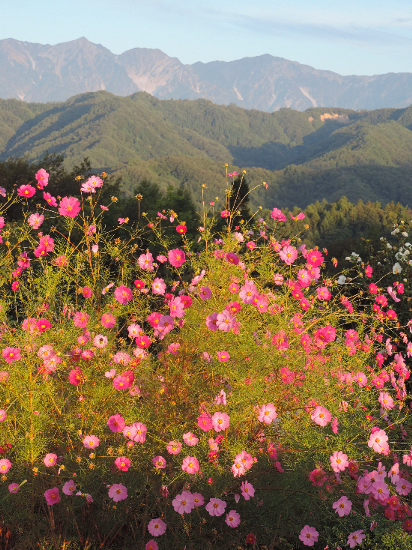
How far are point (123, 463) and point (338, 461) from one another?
43.0 inches

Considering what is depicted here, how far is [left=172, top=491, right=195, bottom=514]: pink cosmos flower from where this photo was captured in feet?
6.41

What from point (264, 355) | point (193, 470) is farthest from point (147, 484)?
point (264, 355)

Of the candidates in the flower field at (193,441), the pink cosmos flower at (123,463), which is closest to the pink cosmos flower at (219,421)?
the flower field at (193,441)

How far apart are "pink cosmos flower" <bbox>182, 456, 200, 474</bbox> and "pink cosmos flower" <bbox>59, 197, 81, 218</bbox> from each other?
5.14ft

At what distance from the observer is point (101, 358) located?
8.38ft

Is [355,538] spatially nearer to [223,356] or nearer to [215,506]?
[215,506]

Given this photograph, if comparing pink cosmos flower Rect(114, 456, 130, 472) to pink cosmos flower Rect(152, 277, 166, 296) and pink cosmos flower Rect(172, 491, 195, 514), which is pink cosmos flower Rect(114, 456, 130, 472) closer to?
pink cosmos flower Rect(172, 491, 195, 514)

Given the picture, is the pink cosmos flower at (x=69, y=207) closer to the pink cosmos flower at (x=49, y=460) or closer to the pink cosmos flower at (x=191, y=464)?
the pink cosmos flower at (x=49, y=460)

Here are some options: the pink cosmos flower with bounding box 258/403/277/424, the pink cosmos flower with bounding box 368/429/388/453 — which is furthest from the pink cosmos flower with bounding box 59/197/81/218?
the pink cosmos flower with bounding box 368/429/388/453

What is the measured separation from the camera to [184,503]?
199 centimetres

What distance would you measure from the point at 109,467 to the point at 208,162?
145 meters

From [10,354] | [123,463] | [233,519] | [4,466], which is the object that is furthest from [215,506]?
[10,354]

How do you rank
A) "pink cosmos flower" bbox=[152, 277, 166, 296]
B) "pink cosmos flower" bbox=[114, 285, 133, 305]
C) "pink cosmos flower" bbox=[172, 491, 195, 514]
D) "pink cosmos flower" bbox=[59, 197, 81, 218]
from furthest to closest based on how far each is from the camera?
"pink cosmos flower" bbox=[59, 197, 81, 218]
"pink cosmos flower" bbox=[152, 277, 166, 296]
"pink cosmos flower" bbox=[114, 285, 133, 305]
"pink cosmos flower" bbox=[172, 491, 195, 514]

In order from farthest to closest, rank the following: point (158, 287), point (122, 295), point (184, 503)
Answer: point (158, 287) < point (122, 295) < point (184, 503)
